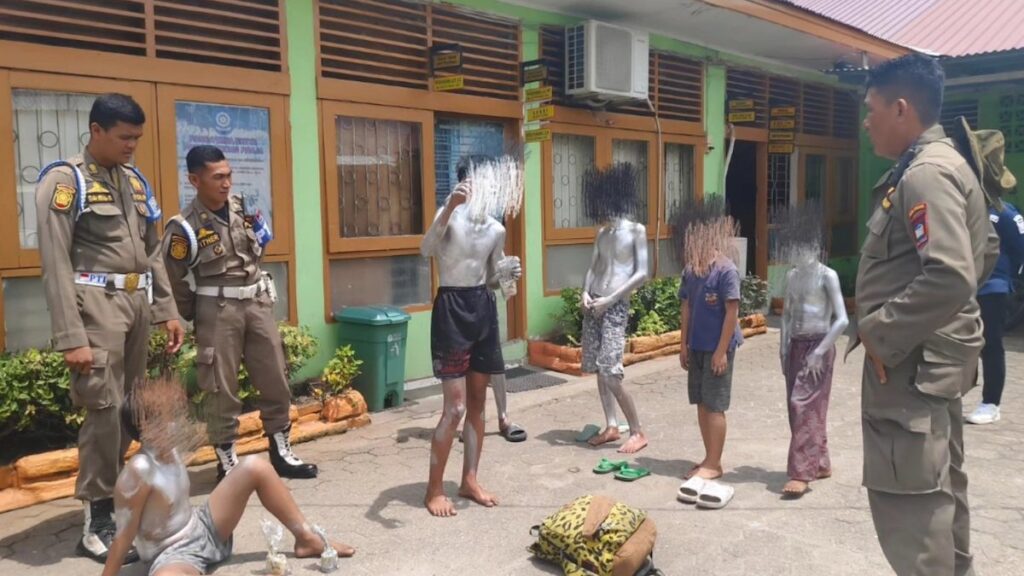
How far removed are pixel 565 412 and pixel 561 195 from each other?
2900 mm

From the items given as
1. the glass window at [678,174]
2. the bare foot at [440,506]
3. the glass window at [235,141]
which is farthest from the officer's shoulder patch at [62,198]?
the glass window at [678,174]

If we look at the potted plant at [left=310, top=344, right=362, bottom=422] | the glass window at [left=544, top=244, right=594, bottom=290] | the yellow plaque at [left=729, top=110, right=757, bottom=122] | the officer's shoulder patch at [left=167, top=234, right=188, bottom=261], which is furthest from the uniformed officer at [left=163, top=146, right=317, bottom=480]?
the yellow plaque at [left=729, top=110, right=757, bottom=122]

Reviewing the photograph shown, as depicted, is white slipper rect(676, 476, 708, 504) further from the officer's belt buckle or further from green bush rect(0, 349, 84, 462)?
green bush rect(0, 349, 84, 462)

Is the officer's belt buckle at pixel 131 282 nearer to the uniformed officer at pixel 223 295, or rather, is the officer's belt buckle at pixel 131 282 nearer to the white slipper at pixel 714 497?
the uniformed officer at pixel 223 295

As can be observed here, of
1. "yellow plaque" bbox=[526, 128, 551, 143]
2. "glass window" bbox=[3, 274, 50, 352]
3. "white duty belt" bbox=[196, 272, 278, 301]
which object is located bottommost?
"glass window" bbox=[3, 274, 50, 352]

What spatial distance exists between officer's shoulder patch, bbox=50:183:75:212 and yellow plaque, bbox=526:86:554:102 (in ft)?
15.4

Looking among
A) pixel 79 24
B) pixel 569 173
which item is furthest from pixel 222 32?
pixel 569 173

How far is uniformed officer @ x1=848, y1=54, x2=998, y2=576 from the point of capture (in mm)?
2463

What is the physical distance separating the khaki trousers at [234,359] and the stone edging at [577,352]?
11.1 feet

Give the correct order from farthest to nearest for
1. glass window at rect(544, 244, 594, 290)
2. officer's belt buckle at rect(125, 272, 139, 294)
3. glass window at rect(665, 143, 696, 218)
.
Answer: glass window at rect(665, 143, 696, 218) < glass window at rect(544, 244, 594, 290) < officer's belt buckle at rect(125, 272, 139, 294)

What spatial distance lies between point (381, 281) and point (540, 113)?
7.47 ft

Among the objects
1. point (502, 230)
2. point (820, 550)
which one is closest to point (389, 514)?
point (502, 230)

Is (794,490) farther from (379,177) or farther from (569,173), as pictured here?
(569,173)

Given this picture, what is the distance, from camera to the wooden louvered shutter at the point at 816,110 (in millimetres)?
11812
